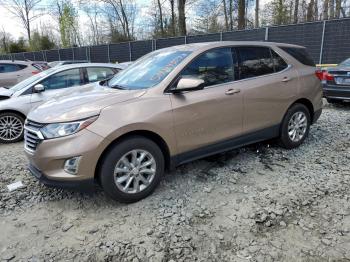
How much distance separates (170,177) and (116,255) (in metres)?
1.57

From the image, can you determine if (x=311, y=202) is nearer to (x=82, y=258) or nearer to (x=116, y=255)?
(x=116, y=255)

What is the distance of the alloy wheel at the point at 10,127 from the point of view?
20.9 ft

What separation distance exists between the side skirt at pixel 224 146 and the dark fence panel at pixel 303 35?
371 inches

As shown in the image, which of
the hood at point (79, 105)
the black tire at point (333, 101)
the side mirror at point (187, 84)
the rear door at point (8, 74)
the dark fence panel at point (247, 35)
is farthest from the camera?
the dark fence panel at point (247, 35)

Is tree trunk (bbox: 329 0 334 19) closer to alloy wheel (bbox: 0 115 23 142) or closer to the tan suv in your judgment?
the tan suv

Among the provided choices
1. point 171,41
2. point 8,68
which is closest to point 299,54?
point 8,68

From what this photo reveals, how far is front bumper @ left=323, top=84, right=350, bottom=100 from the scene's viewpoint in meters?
Result: 7.76

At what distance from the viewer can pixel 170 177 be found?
4238 mm

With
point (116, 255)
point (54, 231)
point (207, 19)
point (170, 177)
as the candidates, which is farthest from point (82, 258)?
point (207, 19)

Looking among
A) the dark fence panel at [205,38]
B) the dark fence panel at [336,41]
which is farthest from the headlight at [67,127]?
the dark fence panel at [205,38]

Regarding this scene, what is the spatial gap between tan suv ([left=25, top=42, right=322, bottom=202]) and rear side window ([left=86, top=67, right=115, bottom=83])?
2.66m

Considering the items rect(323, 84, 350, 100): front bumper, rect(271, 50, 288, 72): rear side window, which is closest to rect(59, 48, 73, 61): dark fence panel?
rect(323, 84, 350, 100): front bumper

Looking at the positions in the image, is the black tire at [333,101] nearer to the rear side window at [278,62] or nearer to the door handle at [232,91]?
the rear side window at [278,62]

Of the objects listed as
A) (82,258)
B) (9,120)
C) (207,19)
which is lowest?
(82,258)
